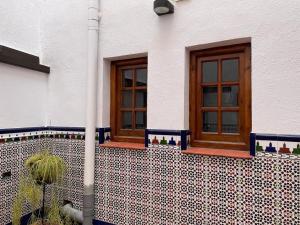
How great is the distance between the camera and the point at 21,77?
303 cm

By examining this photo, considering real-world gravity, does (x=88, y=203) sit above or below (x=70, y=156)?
below

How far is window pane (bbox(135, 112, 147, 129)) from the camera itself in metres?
2.88

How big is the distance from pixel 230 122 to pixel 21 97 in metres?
2.41

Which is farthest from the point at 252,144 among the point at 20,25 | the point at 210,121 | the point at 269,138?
the point at 20,25

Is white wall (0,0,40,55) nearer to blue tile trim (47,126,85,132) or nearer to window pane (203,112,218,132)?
blue tile trim (47,126,85,132)

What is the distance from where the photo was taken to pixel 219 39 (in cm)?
234

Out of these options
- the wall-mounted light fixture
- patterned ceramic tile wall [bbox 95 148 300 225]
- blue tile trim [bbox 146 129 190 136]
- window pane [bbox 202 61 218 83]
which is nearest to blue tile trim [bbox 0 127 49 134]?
patterned ceramic tile wall [bbox 95 148 300 225]

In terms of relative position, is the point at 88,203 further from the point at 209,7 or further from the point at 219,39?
the point at 209,7

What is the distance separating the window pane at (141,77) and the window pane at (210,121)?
0.80 metres

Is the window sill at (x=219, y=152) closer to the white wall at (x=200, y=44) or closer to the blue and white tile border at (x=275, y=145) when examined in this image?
the blue and white tile border at (x=275, y=145)

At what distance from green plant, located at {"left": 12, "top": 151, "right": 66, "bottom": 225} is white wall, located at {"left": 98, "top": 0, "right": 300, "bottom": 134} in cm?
69

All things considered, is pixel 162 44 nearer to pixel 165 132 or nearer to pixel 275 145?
pixel 165 132

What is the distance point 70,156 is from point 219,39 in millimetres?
2223

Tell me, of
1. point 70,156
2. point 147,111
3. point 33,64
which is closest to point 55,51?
point 33,64
